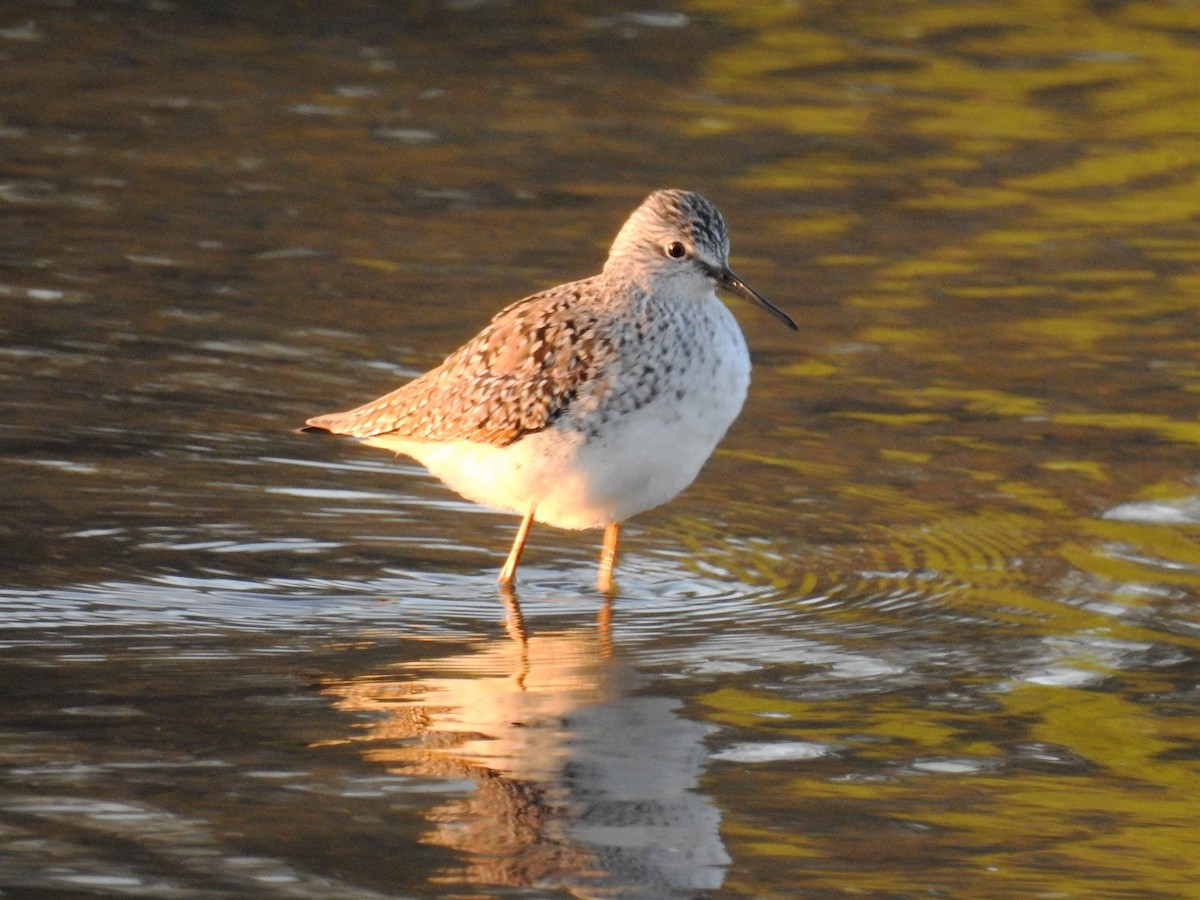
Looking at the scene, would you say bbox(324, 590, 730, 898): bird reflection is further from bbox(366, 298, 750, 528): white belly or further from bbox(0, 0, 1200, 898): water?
bbox(366, 298, 750, 528): white belly

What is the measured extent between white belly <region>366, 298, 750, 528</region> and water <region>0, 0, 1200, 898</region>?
0.46 m

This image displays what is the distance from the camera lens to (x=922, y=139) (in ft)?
60.2

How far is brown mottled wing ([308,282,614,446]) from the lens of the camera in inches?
363

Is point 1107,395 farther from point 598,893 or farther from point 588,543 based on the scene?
point 598,893

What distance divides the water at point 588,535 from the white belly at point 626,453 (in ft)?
1.52

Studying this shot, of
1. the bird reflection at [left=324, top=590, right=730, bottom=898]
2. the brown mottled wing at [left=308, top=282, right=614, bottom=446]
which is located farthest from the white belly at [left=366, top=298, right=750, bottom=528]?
the bird reflection at [left=324, top=590, right=730, bottom=898]

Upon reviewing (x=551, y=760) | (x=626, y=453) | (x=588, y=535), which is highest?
(x=626, y=453)

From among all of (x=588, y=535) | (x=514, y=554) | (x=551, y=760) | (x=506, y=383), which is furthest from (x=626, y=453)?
(x=551, y=760)

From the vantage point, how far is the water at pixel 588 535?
22.5ft

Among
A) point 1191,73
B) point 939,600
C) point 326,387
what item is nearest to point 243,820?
point 939,600

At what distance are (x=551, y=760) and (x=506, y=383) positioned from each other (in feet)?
8.21

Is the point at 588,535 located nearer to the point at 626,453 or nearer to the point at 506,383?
the point at 506,383

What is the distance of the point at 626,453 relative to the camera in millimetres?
9062

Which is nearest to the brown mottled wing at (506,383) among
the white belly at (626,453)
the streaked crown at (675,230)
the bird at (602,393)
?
the bird at (602,393)
